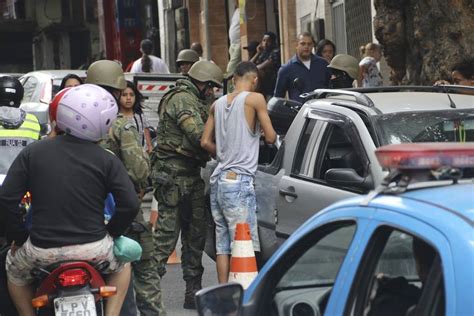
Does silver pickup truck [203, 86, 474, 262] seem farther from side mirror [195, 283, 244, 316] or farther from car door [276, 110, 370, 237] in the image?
side mirror [195, 283, 244, 316]

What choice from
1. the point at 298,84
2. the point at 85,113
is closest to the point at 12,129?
the point at 85,113

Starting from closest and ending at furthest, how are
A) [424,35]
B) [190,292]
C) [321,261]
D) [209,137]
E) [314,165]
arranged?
[321,261] → [314,165] → [209,137] → [190,292] → [424,35]

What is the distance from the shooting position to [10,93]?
8.45 meters

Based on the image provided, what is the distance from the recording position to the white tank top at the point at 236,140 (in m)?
9.38

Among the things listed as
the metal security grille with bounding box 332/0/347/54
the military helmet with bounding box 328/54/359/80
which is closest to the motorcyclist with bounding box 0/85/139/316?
the military helmet with bounding box 328/54/359/80

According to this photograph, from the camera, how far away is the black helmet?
8422 mm

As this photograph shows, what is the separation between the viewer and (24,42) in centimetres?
5572

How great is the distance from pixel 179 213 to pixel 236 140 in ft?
2.57

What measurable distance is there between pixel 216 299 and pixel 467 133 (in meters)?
4.27

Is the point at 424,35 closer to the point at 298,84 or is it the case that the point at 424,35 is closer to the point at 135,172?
the point at 298,84

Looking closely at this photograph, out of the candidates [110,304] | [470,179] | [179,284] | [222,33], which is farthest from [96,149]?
[222,33]

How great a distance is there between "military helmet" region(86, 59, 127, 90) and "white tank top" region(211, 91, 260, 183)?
52.1 inches

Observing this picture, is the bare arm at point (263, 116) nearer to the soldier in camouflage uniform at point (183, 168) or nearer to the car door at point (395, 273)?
the soldier in camouflage uniform at point (183, 168)

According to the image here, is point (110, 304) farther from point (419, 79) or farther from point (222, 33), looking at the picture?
point (222, 33)
